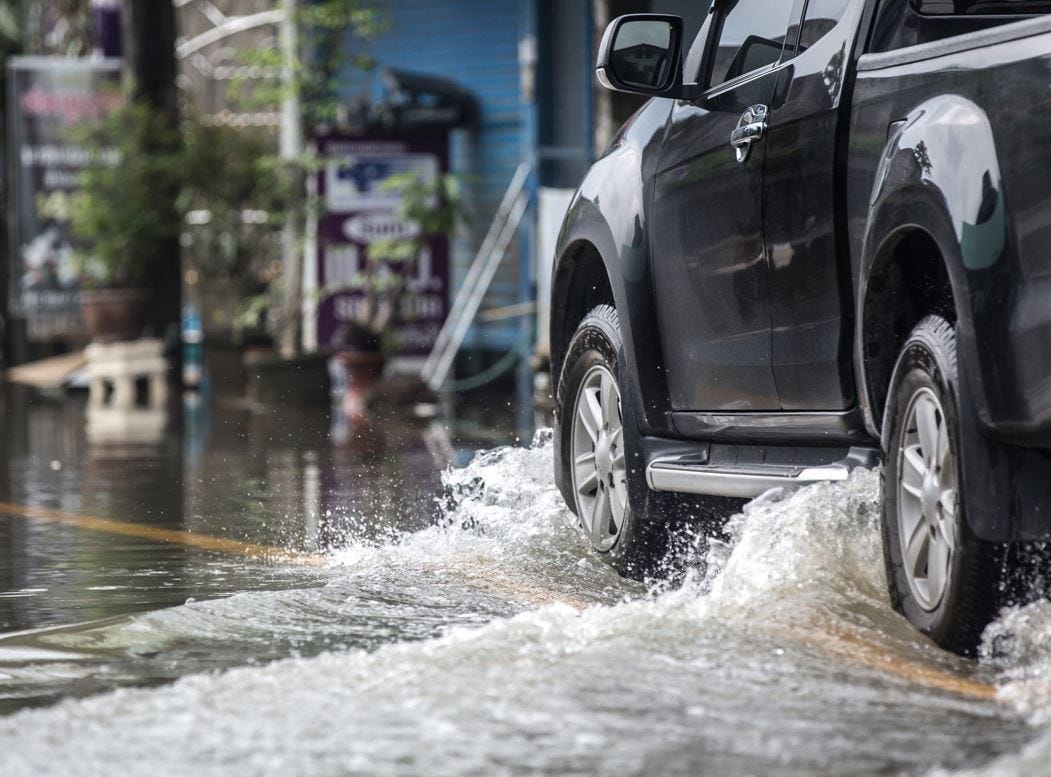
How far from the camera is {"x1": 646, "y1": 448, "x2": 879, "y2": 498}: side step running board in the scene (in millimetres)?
5395

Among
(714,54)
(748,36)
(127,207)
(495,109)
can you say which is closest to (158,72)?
(127,207)

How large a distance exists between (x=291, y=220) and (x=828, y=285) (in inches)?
538

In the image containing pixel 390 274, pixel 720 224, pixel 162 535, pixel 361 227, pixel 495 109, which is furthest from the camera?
pixel 495 109

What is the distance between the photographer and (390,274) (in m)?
18.4

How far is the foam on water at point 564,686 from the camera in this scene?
152 inches

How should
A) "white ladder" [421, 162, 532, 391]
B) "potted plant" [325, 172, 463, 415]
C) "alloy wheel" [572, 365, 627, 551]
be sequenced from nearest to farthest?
"alloy wheel" [572, 365, 627, 551], "potted plant" [325, 172, 463, 415], "white ladder" [421, 162, 532, 391]

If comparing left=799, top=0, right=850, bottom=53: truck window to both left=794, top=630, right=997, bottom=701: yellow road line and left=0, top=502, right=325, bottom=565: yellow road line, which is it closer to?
left=794, top=630, right=997, bottom=701: yellow road line

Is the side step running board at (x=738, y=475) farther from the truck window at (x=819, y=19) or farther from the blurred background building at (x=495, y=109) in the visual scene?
the blurred background building at (x=495, y=109)

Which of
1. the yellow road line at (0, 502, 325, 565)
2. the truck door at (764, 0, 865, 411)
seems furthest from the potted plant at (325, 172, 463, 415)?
the truck door at (764, 0, 865, 411)

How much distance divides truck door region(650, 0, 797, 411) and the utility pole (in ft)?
45.4

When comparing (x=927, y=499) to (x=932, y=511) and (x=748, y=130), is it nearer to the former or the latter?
(x=932, y=511)

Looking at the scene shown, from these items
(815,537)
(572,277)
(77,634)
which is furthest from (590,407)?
(77,634)

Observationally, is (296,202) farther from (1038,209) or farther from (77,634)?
(1038,209)

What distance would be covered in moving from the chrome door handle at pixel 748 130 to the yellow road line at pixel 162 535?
2.22m
